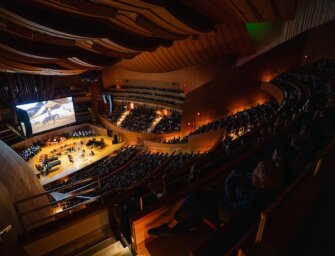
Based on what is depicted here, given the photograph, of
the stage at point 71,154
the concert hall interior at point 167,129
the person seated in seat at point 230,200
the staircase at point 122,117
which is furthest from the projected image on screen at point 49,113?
the person seated in seat at point 230,200

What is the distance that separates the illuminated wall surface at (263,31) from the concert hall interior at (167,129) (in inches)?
2.9

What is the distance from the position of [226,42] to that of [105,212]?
486 inches

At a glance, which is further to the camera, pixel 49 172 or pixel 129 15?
pixel 49 172

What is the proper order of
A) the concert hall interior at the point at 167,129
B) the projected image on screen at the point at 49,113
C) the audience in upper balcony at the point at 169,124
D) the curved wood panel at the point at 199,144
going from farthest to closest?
the projected image on screen at the point at 49,113
the audience in upper balcony at the point at 169,124
the curved wood panel at the point at 199,144
the concert hall interior at the point at 167,129

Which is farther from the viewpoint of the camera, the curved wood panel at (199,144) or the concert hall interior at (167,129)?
the curved wood panel at (199,144)

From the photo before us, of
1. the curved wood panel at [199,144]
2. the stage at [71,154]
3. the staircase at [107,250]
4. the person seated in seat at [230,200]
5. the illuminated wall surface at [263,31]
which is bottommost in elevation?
the stage at [71,154]

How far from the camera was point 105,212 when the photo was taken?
10.0ft

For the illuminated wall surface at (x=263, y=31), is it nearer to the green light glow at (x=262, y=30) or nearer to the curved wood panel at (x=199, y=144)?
the green light glow at (x=262, y=30)

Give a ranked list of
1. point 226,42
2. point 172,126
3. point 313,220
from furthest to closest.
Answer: point 172,126
point 226,42
point 313,220

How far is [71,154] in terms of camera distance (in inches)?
688

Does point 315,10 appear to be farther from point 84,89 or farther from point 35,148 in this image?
point 35,148

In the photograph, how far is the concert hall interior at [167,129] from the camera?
2373mm

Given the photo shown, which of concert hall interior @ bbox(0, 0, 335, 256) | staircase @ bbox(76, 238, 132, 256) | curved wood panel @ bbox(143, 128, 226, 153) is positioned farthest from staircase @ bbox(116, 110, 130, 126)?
staircase @ bbox(76, 238, 132, 256)

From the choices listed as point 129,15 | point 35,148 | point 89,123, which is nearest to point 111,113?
point 89,123
